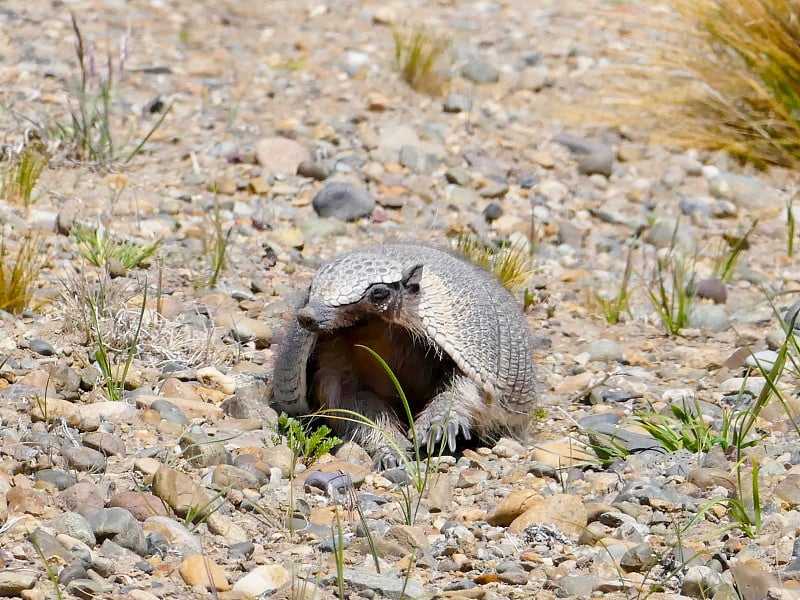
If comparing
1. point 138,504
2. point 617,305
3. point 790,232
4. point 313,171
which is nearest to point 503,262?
point 617,305

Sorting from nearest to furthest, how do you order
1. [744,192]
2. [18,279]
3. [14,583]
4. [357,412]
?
1. [14,583]
2. [357,412]
3. [18,279]
4. [744,192]

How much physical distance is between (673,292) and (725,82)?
8.93 ft

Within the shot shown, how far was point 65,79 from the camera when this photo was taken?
7691mm

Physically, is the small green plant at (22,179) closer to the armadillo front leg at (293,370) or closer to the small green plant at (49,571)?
the armadillo front leg at (293,370)

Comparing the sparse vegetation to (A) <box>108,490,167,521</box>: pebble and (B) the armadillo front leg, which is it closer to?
(B) the armadillo front leg

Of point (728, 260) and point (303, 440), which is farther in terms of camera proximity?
point (728, 260)

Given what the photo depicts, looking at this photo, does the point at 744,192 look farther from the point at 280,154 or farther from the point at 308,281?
the point at 308,281

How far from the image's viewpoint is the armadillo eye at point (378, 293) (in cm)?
441

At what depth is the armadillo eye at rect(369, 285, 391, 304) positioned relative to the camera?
4.41 metres

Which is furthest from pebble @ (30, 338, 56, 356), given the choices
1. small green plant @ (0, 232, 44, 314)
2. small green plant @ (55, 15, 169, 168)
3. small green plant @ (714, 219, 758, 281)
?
small green plant @ (714, 219, 758, 281)

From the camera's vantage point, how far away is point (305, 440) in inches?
178

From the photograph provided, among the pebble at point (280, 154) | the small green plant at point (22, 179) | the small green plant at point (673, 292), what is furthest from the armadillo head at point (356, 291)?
the pebble at point (280, 154)

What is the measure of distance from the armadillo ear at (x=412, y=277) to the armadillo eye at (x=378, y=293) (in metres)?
0.12

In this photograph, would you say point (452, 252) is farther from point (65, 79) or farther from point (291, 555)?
point (65, 79)
